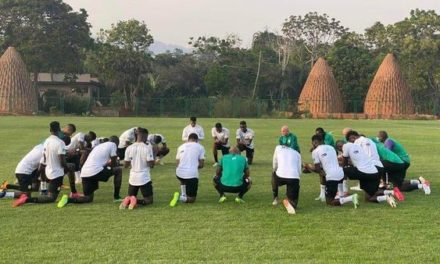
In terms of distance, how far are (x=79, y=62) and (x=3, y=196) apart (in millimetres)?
58011

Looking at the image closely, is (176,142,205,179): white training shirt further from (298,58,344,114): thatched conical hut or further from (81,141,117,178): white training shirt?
(298,58,344,114): thatched conical hut

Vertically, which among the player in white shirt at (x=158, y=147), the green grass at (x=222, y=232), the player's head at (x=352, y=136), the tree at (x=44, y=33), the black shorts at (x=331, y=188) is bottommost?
the green grass at (x=222, y=232)

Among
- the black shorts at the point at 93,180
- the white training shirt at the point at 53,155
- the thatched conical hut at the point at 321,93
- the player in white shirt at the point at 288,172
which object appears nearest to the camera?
the player in white shirt at the point at 288,172

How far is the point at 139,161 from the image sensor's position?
9859mm

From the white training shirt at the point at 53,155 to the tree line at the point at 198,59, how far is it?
52519 mm

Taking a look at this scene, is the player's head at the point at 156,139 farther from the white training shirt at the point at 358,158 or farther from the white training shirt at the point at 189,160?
the white training shirt at the point at 358,158

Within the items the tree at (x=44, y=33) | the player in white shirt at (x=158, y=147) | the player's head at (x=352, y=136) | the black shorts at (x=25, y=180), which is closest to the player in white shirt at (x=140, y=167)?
the black shorts at (x=25, y=180)

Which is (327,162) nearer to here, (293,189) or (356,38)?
(293,189)

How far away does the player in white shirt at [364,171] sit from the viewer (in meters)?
10.3

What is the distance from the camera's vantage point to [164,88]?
66.4 meters

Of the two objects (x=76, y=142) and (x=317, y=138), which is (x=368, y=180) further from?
(x=76, y=142)

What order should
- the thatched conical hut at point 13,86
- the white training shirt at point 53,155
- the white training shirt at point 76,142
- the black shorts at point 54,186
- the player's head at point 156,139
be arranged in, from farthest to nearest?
the thatched conical hut at point 13,86, the player's head at point 156,139, the white training shirt at point 76,142, the black shorts at point 54,186, the white training shirt at point 53,155

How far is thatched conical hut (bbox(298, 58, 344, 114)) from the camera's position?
2443 inches

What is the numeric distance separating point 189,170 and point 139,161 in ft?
3.32
